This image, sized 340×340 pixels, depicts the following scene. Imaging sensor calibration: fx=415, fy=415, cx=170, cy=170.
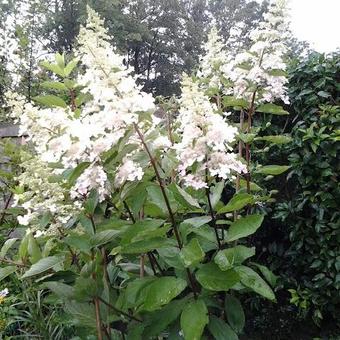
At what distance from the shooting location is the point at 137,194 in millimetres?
1363

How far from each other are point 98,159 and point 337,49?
236 cm

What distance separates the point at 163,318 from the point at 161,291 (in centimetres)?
Result: 18

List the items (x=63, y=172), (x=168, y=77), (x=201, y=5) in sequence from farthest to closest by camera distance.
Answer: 1. (x=201, y=5)
2. (x=168, y=77)
3. (x=63, y=172)

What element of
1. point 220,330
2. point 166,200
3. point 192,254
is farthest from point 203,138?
point 220,330

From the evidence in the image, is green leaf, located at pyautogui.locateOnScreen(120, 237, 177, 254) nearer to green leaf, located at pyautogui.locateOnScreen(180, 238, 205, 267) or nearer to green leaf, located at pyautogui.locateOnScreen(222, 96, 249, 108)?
green leaf, located at pyautogui.locateOnScreen(180, 238, 205, 267)

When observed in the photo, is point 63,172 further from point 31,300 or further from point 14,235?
point 14,235

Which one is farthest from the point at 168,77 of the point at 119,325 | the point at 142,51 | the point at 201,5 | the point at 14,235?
the point at 119,325

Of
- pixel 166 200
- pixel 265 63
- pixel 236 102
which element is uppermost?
pixel 265 63

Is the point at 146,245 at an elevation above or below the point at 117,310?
above

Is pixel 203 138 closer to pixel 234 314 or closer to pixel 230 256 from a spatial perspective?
pixel 230 256

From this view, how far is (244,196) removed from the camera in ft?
4.35

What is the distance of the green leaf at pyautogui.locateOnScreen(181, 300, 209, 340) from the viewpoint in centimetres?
124

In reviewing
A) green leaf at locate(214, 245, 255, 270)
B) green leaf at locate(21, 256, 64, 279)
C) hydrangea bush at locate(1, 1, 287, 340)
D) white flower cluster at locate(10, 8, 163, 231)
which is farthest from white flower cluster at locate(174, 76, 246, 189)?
green leaf at locate(21, 256, 64, 279)

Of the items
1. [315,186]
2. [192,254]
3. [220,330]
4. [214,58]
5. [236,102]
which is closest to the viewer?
[192,254]
